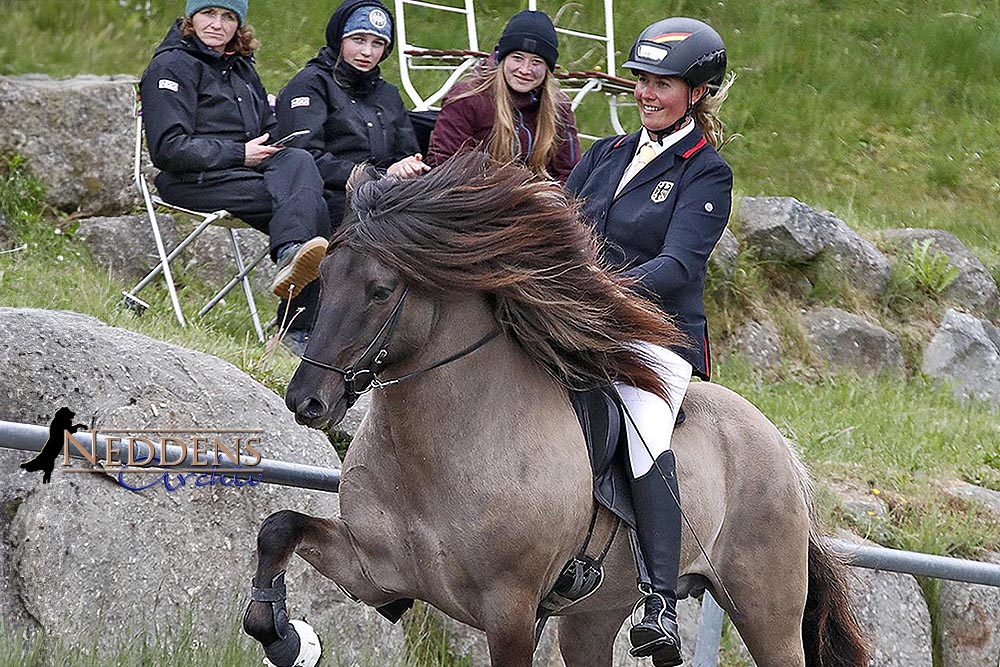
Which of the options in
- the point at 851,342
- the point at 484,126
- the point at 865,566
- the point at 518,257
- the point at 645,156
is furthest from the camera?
the point at 851,342

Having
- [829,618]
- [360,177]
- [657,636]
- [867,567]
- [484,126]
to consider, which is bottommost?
[829,618]

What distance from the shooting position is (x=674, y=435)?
14.5ft

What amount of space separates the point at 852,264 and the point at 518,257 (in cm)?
680

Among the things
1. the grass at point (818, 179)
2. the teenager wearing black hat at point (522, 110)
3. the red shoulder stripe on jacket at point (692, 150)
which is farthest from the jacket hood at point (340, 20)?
the red shoulder stripe on jacket at point (692, 150)

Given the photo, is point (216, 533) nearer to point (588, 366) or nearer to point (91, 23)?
point (588, 366)

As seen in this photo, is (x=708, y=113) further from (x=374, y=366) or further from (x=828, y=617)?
(x=828, y=617)

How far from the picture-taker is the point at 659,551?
4.05 m

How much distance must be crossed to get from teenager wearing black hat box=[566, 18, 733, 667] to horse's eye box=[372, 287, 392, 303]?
3.03 ft

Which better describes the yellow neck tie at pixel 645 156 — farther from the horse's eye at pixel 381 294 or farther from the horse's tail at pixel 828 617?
the horse's tail at pixel 828 617

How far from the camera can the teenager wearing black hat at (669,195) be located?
4266 mm

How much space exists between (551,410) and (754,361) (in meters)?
5.65

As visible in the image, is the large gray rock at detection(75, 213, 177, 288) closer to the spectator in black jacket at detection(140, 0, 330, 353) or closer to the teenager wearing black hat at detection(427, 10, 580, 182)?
the spectator in black jacket at detection(140, 0, 330, 353)

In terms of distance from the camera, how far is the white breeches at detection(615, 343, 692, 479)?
13.3ft

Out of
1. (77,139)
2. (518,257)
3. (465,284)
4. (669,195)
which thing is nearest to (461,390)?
(465,284)
